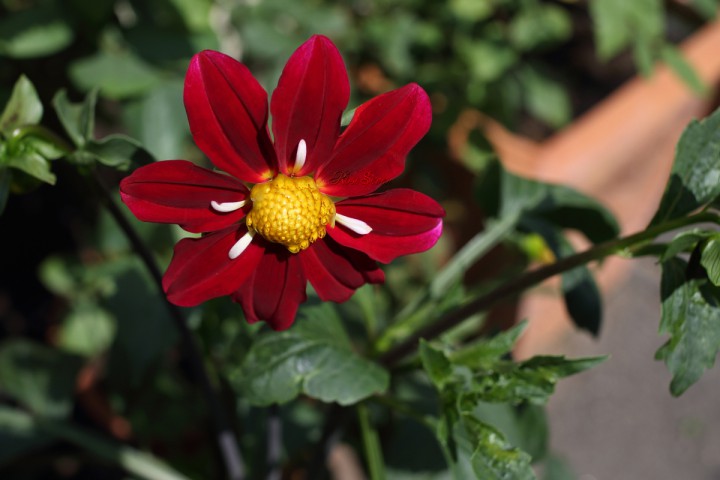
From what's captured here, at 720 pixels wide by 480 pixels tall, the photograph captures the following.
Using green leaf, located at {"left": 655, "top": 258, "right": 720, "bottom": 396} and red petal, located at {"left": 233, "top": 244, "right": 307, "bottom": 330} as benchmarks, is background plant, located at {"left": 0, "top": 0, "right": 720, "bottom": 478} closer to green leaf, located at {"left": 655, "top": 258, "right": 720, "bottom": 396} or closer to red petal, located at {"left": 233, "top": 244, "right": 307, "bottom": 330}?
green leaf, located at {"left": 655, "top": 258, "right": 720, "bottom": 396}

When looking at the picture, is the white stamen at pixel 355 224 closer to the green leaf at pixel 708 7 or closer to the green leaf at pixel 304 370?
the green leaf at pixel 304 370

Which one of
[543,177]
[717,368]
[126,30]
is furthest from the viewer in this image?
[717,368]

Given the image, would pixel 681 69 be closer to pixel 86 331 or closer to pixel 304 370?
pixel 304 370

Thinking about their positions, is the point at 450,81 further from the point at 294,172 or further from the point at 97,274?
the point at 294,172

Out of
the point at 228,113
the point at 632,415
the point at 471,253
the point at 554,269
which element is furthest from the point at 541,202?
the point at 632,415

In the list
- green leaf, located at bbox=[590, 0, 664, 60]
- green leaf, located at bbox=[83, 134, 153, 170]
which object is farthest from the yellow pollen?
green leaf, located at bbox=[590, 0, 664, 60]

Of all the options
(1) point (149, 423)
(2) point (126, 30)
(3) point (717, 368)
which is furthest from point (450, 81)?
(3) point (717, 368)
